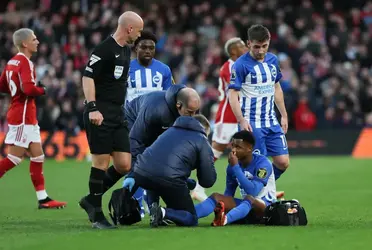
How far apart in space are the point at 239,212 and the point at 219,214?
0.25 metres

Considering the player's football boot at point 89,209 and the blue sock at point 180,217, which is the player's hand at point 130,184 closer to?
the player's football boot at point 89,209

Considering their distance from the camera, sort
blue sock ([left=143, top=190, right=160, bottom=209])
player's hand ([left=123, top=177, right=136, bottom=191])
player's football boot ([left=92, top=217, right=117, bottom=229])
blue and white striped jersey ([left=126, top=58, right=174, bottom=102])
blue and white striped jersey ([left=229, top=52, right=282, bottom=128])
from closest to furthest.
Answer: player's football boot ([left=92, top=217, right=117, bottom=229]), player's hand ([left=123, top=177, right=136, bottom=191]), blue sock ([left=143, top=190, right=160, bottom=209]), blue and white striped jersey ([left=229, top=52, right=282, bottom=128]), blue and white striped jersey ([left=126, top=58, right=174, bottom=102])

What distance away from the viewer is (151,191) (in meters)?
9.63

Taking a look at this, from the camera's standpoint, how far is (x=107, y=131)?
9.20 m

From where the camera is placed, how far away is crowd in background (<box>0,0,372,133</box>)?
23062 millimetres

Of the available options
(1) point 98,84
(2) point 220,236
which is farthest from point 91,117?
(2) point 220,236

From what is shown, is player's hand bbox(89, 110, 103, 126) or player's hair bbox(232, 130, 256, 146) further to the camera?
player's hair bbox(232, 130, 256, 146)

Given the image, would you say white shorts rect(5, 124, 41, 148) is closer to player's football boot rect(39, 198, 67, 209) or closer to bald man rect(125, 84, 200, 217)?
player's football boot rect(39, 198, 67, 209)

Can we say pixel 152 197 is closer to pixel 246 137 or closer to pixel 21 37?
pixel 246 137

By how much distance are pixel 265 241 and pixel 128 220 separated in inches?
82.5

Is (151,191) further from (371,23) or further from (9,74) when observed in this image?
(371,23)

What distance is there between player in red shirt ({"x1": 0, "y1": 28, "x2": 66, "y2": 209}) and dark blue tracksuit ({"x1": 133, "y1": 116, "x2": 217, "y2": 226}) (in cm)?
305

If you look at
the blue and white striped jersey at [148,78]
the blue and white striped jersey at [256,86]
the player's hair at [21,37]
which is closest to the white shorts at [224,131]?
the blue and white striped jersey at [148,78]

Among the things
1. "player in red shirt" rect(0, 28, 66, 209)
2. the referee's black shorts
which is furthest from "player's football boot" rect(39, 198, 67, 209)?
the referee's black shorts
